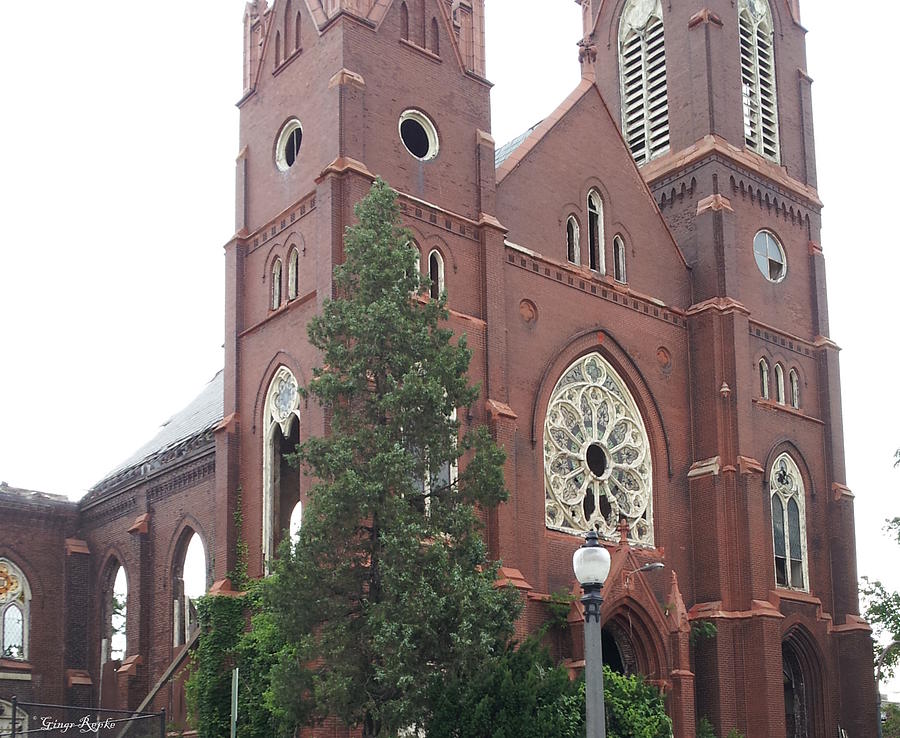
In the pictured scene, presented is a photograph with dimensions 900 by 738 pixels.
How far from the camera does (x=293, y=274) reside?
32438mm

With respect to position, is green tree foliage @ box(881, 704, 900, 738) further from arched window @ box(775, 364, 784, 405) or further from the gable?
the gable

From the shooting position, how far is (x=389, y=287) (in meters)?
25.6

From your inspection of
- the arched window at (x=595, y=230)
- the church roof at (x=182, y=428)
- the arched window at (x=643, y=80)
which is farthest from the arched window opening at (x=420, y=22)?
the church roof at (x=182, y=428)

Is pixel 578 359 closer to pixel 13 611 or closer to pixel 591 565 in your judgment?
pixel 591 565

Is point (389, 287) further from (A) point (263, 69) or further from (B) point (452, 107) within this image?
(A) point (263, 69)

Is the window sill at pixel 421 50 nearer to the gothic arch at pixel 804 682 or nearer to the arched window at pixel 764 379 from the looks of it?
the arched window at pixel 764 379

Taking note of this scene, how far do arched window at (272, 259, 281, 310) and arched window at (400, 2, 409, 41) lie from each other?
6277 mm

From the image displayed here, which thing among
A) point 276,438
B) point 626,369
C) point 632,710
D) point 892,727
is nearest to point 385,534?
point 632,710

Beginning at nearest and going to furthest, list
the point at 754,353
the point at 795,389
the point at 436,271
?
the point at 436,271 → the point at 754,353 → the point at 795,389

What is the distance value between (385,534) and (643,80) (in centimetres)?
2420

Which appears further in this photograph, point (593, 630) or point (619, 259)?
point (619, 259)

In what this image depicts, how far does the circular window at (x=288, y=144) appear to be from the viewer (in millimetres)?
33469

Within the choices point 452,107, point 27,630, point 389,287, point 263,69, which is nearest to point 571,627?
point 389,287

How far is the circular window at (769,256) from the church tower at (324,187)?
398 inches
